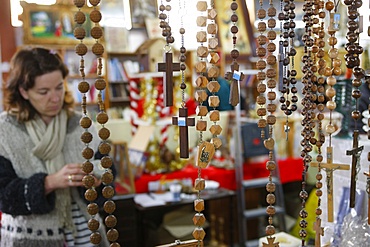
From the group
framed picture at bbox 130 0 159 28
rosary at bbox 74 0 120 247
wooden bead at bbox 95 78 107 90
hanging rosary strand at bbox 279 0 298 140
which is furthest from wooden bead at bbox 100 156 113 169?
framed picture at bbox 130 0 159 28

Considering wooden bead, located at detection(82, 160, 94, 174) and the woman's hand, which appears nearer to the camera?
wooden bead, located at detection(82, 160, 94, 174)

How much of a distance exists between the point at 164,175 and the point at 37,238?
214cm

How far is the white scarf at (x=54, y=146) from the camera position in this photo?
62.1 inches

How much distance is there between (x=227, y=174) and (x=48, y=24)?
Answer: 8.52 feet

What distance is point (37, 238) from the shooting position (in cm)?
154

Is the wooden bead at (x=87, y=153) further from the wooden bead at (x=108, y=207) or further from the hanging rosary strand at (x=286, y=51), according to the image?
the hanging rosary strand at (x=286, y=51)

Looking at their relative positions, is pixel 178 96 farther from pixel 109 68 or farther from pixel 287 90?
pixel 287 90

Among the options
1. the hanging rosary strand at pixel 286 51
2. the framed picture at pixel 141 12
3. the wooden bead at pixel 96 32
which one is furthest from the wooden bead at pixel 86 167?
the framed picture at pixel 141 12

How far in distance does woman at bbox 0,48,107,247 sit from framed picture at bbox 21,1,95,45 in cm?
314

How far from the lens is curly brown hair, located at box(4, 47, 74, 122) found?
1565mm

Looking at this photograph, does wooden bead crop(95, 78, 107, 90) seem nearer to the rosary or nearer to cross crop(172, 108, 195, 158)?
the rosary

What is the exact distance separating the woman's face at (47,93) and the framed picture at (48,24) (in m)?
3.16

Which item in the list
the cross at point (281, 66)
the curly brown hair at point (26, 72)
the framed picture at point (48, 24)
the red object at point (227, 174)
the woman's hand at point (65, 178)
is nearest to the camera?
the cross at point (281, 66)

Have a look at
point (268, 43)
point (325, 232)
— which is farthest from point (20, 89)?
point (325, 232)
